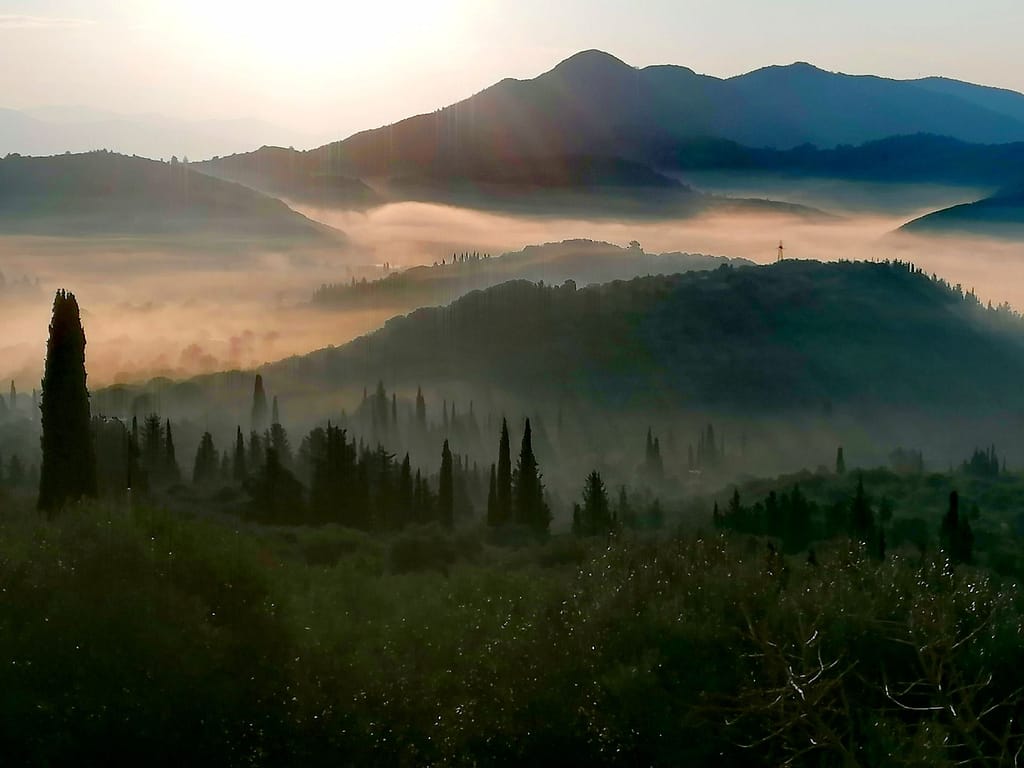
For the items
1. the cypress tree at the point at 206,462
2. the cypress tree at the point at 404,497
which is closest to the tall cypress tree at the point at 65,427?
the cypress tree at the point at 404,497

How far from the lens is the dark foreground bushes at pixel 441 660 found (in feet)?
62.0

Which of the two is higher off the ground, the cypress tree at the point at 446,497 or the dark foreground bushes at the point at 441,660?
the dark foreground bushes at the point at 441,660

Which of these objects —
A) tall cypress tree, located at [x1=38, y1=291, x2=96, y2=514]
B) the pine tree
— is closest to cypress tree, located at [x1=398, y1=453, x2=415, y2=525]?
the pine tree

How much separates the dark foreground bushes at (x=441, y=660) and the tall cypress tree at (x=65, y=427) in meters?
17.3

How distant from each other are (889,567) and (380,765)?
1404 cm

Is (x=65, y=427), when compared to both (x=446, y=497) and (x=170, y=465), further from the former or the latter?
(x=170, y=465)

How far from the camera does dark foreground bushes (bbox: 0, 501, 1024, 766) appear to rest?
62.0ft

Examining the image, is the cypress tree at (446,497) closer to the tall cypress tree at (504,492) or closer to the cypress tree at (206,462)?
the tall cypress tree at (504,492)

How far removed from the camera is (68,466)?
135ft

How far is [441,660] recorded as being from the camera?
2147 cm

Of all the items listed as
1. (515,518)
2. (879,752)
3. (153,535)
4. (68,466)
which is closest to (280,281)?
(515,518)

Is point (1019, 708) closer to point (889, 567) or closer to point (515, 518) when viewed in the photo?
point (889, 567)

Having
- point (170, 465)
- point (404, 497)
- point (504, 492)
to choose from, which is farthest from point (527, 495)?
point (170, 465)

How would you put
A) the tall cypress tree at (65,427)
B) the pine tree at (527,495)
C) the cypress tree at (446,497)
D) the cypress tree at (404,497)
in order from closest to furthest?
the tall cypress tree at (65,427) < the cypress tree at (404,497) < the pine tree at (527,495) < the cypress tree at (446,497)
